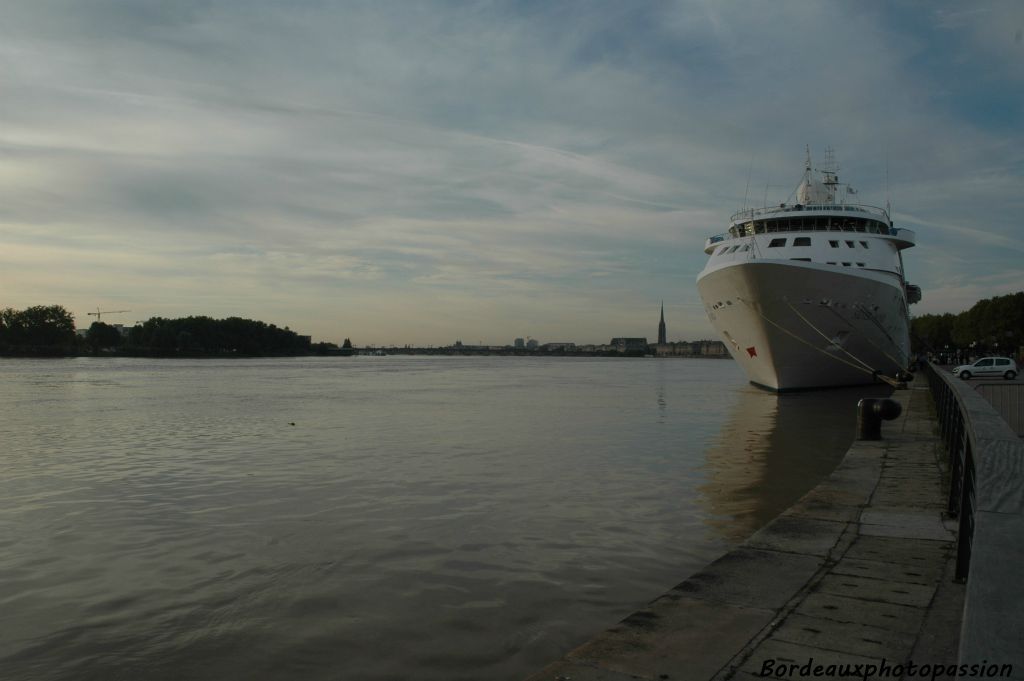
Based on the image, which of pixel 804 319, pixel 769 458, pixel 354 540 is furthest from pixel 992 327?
pixel 354 540

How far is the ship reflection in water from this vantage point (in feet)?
37.5

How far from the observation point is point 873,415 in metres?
15.6

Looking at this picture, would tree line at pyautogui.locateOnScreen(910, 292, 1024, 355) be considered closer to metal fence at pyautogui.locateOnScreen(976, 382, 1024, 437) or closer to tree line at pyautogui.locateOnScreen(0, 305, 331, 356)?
metal fence at pyautogui.locateOnScreen(976, 382, 1024, 437)

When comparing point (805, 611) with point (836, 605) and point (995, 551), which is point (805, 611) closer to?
point (836, 605)

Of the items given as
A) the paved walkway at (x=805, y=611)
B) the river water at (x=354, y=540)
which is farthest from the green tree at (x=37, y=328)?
the paved walkway at (x=805, y=611)

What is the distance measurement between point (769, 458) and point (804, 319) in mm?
17989

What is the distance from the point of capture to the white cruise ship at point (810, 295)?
3269cm

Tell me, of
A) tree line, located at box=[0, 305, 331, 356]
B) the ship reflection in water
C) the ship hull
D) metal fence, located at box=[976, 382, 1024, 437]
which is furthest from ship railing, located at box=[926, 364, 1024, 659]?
tree line, located at box=[0, 305, 331, 356]

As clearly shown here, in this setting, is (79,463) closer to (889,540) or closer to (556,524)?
(556,524)

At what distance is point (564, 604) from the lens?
23.7ft

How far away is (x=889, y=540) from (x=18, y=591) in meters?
8.88

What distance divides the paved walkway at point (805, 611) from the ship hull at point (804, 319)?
82.3ft

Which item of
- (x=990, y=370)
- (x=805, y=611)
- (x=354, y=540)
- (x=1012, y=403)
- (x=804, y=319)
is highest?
(x=804, y=319)

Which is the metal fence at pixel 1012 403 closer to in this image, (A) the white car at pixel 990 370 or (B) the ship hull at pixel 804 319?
(B) the ship hull at pixel 804 319
